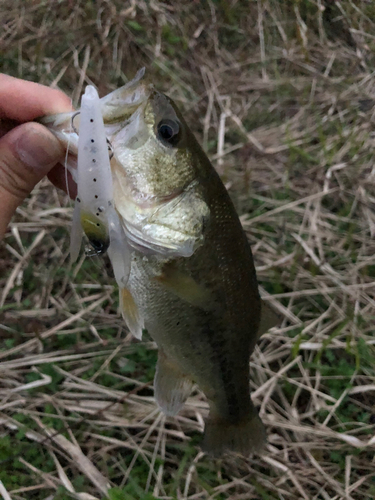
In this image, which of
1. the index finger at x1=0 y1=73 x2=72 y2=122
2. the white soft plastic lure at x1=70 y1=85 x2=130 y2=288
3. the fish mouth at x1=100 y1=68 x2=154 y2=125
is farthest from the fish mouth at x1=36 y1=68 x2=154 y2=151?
the index finger at x1=0 y1=73 x2=72 y2=122

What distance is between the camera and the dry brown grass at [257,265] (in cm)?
211

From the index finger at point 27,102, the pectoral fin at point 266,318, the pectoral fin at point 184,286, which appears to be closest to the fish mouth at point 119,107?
the index finger at point 27,102

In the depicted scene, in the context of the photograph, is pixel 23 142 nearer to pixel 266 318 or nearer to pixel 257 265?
pixel 266 318

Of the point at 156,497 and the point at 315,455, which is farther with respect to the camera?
the point at 315,455

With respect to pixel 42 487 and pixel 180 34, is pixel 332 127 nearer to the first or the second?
pixel 180 34

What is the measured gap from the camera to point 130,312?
1.40 m

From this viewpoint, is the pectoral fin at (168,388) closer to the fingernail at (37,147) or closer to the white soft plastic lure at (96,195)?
the white soft plastic lure at (96,195)

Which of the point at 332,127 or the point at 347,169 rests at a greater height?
the point at 332,127

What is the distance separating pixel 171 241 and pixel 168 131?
1.19 feet

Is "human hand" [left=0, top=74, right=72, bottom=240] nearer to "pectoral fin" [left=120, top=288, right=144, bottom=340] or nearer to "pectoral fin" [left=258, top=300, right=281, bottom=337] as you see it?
"pectoral fin" [left=120, top=288, right=144, bottom=340]

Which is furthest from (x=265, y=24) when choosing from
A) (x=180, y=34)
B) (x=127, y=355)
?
(x=127, y=355)

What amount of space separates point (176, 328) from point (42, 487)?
4.06 feet

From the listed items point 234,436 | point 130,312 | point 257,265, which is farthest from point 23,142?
point 257,265

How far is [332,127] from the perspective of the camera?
3.16m
